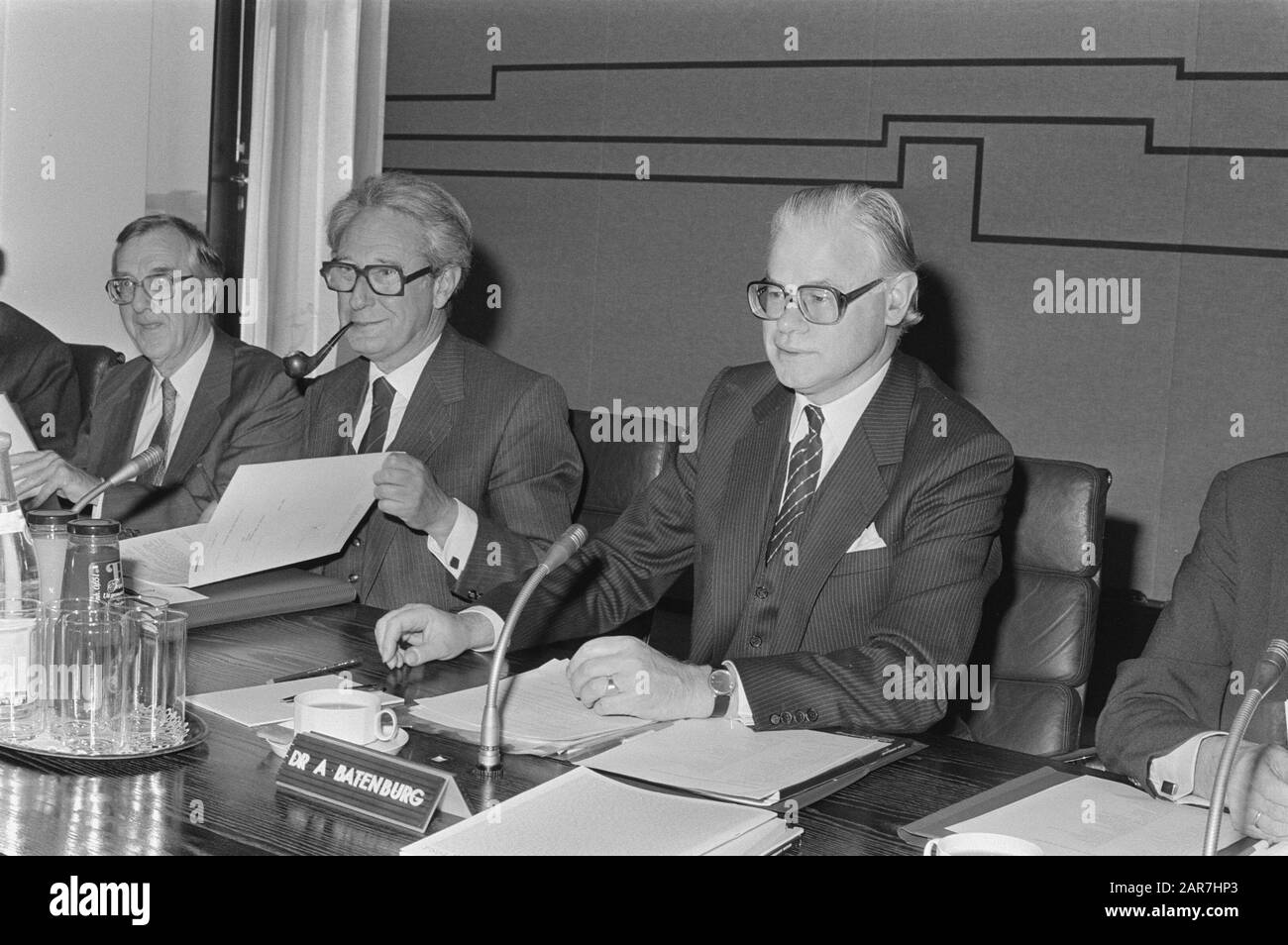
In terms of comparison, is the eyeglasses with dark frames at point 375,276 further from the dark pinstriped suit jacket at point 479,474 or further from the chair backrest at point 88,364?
the chair backrest at point 88,364

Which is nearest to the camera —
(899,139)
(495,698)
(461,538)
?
(495,698)

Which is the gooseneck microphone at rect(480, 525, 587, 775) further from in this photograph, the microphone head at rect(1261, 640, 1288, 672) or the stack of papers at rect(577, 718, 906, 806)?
the microphone head at rect(1261, 640, 1288, 672)

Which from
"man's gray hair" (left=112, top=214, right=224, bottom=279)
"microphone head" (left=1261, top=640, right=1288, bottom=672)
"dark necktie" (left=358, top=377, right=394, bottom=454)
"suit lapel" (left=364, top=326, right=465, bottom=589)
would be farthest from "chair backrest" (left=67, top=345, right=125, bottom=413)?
"microphone head" (left=1261, top=640, right=1288, bottom=672)

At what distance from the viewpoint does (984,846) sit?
3.99 ft

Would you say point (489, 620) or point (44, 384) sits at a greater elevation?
point (44, 384)

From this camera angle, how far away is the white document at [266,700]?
167 centimetres

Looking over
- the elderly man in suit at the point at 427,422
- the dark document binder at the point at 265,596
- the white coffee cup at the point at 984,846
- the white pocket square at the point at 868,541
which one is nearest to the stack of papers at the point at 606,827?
the white coffee cup at the point at 984,846

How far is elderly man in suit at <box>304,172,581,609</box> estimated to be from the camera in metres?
2.48

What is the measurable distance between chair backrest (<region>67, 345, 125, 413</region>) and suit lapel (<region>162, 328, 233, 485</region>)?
1091mm

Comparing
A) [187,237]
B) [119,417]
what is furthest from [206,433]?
[187,237]

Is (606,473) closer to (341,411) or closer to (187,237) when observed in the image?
(341,411)

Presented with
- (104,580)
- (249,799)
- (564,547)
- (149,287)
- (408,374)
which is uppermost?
(149,287)

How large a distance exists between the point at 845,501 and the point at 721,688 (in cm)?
41
